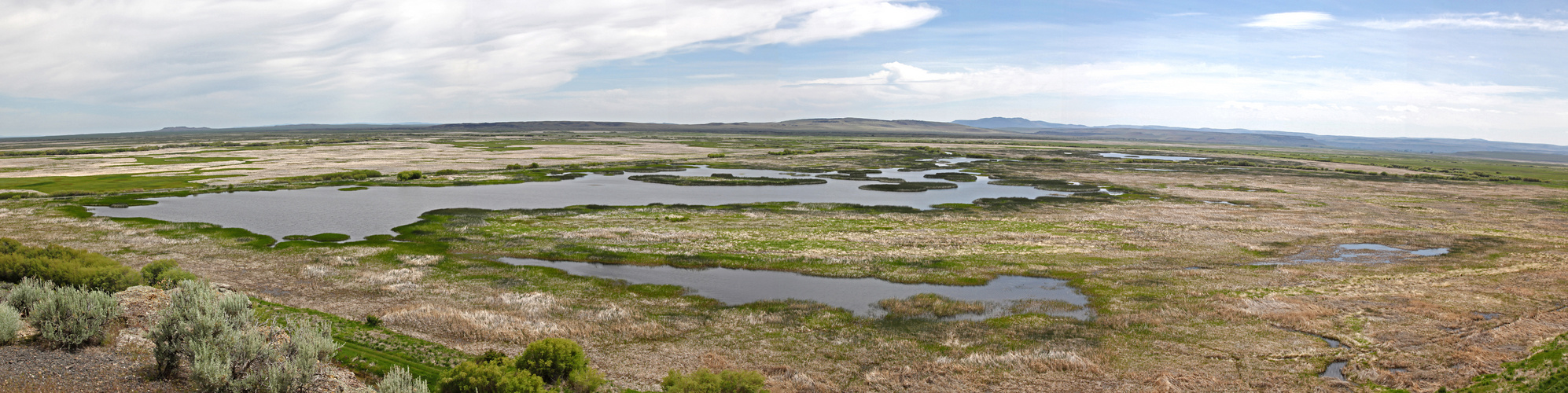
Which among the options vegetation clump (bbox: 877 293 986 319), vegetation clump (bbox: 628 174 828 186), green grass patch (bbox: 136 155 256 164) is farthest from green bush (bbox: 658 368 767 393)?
green grass patch (bbox: 136 155 256 164)

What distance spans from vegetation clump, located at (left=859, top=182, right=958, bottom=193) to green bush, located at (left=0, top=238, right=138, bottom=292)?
53.1m

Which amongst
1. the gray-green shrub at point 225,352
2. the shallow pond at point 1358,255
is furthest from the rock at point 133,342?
the shallow pond at point 1358,255

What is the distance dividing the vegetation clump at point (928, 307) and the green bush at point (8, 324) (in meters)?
21.3

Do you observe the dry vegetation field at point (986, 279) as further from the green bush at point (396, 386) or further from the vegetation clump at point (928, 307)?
the green bush at point (396, 386)

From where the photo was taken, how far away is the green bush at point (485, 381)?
13.8 meters

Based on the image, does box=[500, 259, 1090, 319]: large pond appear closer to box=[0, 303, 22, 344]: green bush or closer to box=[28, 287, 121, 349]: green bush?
box=[28, 287, 121, 349]: green bush

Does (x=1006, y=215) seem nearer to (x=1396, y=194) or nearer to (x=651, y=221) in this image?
(x=651, y=221)

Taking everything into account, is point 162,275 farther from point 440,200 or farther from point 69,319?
point 440,200

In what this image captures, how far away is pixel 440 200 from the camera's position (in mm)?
55688

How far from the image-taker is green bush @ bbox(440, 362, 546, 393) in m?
13.8

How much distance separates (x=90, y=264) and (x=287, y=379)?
17.9 metres

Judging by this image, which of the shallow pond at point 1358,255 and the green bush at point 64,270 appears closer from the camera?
the green bush at point 64,270

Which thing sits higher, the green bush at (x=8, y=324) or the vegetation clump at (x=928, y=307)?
the green bush at (x=8, y=324)

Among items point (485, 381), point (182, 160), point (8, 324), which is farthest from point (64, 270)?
point (182, 160)
